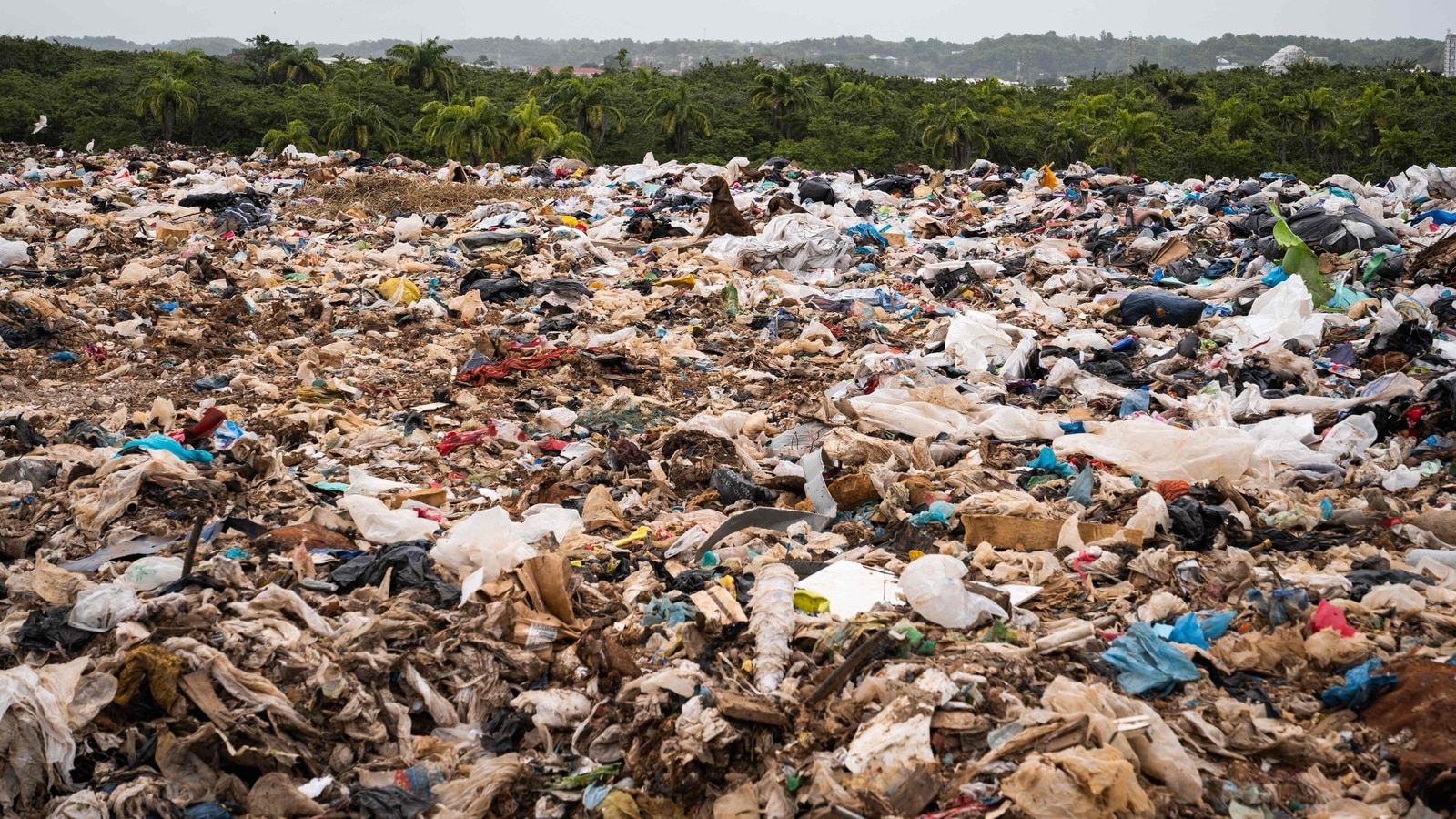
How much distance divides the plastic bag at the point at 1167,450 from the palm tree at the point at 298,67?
36.7 metres

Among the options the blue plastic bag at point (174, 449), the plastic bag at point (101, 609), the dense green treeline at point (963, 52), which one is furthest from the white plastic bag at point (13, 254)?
the dense green treeline at point (963, 52)

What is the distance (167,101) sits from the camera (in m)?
26.3

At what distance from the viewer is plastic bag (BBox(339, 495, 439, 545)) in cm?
393

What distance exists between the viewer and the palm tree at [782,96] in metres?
32.2

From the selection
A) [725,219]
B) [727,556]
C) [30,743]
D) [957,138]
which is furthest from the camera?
[957,138]

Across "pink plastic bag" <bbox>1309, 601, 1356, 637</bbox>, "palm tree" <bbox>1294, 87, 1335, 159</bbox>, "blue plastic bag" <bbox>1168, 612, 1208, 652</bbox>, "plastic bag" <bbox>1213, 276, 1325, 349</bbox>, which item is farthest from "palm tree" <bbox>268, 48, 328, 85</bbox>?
"pink plastic bag" <bbox>1309, 601, 1356, 637</bbox>

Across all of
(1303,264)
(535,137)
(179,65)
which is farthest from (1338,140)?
(179,65)

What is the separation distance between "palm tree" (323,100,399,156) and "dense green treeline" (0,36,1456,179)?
48 millimetres

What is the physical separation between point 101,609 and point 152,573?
1.17 ft

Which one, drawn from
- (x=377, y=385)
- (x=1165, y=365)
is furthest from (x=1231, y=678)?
(x=377, y=385)

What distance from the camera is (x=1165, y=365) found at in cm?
617

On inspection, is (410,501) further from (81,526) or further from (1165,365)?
→ (1165,365)

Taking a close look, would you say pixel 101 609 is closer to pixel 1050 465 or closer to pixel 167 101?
pixel 1050 465

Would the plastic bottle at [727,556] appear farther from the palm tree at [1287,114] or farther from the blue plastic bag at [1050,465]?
the palm tree at [1287,114]
